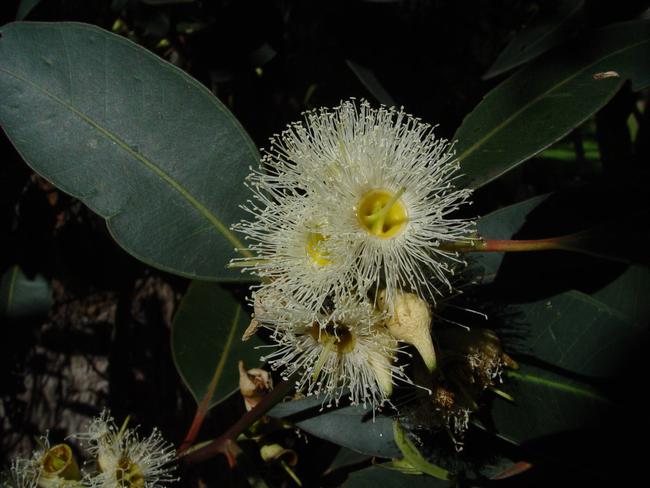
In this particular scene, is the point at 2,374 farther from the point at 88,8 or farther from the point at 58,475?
the point at 88,8

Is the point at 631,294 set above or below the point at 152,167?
below

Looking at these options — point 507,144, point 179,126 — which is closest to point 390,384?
point 507,144

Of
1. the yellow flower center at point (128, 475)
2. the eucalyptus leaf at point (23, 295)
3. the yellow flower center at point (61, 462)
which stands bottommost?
the yellow flower center at point (128, 475)

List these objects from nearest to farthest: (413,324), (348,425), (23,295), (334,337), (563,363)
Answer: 1. (413,324)
2. (334,337)
3. (563,363)
4. (348,425)
5. (23,295)

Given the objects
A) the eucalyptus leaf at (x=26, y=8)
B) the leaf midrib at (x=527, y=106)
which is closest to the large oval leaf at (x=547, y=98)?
the leaf midrib at (x=527, y=106)

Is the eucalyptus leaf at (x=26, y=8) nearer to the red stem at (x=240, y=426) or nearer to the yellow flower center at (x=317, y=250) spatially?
the yellow flower center at (x=317, y=250)

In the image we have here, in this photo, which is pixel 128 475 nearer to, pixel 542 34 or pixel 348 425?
pixel 348 425

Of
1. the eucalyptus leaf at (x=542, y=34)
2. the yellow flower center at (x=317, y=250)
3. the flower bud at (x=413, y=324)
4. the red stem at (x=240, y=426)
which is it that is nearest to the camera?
the flower bud at (x=413, y=324)

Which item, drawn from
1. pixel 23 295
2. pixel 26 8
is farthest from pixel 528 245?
pixel 23 295
